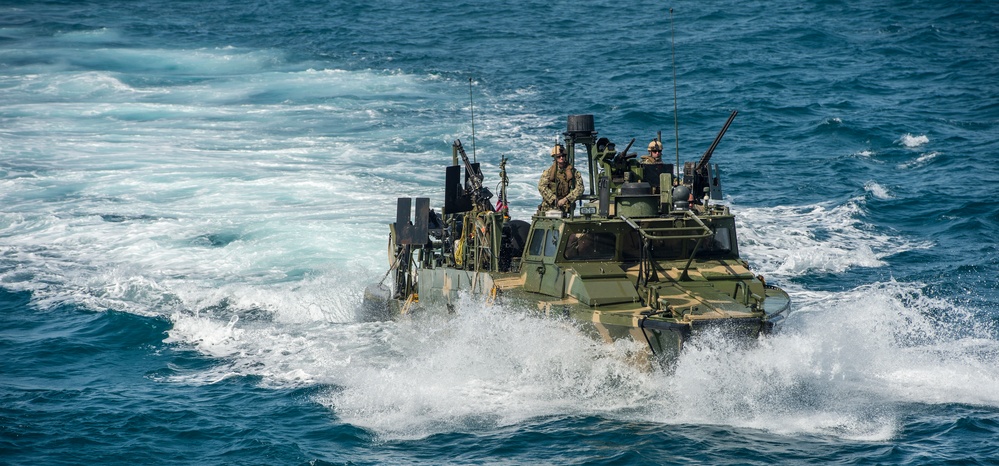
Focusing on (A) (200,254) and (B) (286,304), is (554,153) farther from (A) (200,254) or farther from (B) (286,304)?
(A) (200,254)

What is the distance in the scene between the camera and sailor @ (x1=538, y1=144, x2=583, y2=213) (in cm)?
1853

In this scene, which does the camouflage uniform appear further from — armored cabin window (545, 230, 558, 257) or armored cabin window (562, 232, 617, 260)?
armored cabin window (562, 232, 617, 260)

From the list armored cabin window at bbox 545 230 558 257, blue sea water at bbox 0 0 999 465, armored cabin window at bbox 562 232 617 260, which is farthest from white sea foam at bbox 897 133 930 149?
armored cabin window at bbox 545 230 558 257

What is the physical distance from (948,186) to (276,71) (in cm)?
2441

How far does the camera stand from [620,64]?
41.0m

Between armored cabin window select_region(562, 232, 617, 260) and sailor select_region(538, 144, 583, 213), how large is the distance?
87.7 inches

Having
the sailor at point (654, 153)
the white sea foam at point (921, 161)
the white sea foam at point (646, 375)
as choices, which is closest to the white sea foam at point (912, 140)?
the white sea foam at point (921, 161)

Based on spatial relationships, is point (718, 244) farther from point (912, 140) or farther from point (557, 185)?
point (912, 140)

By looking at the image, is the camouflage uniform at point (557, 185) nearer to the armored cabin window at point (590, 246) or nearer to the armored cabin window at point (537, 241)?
the armored cabin window at point (537, 241)

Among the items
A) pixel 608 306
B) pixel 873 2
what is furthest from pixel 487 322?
pixel 873 2

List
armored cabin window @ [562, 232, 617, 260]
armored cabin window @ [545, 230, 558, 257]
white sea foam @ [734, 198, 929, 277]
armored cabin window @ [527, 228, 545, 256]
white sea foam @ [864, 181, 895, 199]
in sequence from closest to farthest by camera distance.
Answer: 1. armored cabin window @ [562, 232, 617, 260]
2. armored cabin window @ [545, 230, 558, 257]
3. armored cabin window @ [527, 228, 545, 256]
4. white sea foam @ [734, 198, 929, 277]
5. white sea foam @ [864, 181, 895, 199]

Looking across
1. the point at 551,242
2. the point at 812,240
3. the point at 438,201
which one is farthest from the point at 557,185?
the point at 438,201

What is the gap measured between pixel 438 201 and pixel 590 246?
1152cm

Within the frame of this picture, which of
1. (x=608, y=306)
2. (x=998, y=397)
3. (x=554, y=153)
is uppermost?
(x=554, y=153)
